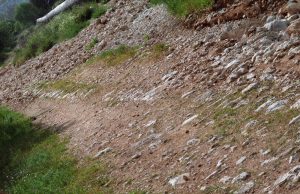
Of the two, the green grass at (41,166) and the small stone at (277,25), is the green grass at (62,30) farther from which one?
the small stone at (277,25)

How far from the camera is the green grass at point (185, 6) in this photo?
12.9 meters

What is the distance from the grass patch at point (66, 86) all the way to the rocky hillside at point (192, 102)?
4 cm

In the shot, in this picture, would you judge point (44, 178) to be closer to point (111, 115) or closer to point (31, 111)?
point (111, 115)

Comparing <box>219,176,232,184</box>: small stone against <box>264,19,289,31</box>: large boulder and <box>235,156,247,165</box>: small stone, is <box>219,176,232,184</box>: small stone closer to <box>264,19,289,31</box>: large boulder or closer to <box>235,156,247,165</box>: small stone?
<box>235,156,247,165</box>: small stone

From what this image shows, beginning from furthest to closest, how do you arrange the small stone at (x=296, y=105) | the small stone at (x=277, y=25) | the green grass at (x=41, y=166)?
the small stone at (x=277, y=25), the green grass at (x=41, y=166), the small stone at (x=296, y=105)

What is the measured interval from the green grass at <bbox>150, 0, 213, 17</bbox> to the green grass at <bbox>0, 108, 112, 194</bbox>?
4.59 metres

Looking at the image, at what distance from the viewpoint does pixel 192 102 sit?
345 inches

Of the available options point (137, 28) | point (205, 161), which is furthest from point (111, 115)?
point (137, 28)

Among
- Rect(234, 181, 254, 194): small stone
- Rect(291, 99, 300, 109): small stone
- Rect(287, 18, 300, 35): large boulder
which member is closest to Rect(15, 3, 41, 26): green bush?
Rect(287, 18, 300, 35): large boulder

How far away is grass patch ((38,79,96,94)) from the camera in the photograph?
14.1 meters

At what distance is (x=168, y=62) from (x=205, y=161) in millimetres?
5082

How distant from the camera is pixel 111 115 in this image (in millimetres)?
10703

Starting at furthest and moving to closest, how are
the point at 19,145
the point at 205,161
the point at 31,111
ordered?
1. the point at 31,111
2. the point at 19,145
3. the point at 205,161

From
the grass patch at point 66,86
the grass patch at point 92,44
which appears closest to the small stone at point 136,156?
the grass patch at point 66,86
